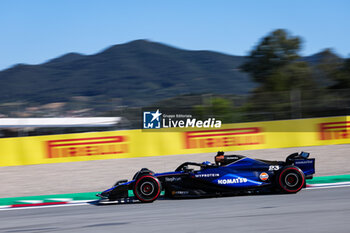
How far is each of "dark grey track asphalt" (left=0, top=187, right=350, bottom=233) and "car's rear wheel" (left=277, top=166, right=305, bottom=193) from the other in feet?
Result: 0.51

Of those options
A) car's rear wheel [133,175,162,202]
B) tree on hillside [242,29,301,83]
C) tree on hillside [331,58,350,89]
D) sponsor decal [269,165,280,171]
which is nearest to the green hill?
tree on hillside [242,29,301,83]

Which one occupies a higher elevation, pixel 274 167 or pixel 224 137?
pixel 224 137

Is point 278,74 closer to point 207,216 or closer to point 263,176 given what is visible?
point 263,176

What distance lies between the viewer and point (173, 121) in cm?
1421

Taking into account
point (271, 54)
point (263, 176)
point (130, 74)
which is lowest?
point (263, 176)

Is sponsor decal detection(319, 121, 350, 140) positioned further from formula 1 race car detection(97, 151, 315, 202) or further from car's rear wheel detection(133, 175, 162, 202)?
car's rear wheel detection(133, 175, 162, 202)

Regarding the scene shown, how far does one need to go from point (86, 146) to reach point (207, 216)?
6.85 m

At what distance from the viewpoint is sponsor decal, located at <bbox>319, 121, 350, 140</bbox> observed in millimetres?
12984

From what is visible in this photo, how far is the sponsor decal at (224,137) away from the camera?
1263 centimetres

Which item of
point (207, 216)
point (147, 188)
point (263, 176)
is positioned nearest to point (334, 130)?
point (263, 176)

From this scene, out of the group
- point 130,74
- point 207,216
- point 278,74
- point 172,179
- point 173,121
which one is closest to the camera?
point 207,216

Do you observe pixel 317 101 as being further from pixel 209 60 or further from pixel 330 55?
pixel 209 60

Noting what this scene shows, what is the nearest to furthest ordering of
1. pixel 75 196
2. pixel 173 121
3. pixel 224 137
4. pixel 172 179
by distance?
1. pixel 172 179
2. pixel 75 196
3. pixel 224 137
4. pixel 173 121

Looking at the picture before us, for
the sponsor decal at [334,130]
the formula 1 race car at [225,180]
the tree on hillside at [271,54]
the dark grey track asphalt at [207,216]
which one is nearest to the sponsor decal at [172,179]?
the formula 1 race car at [225,180]
